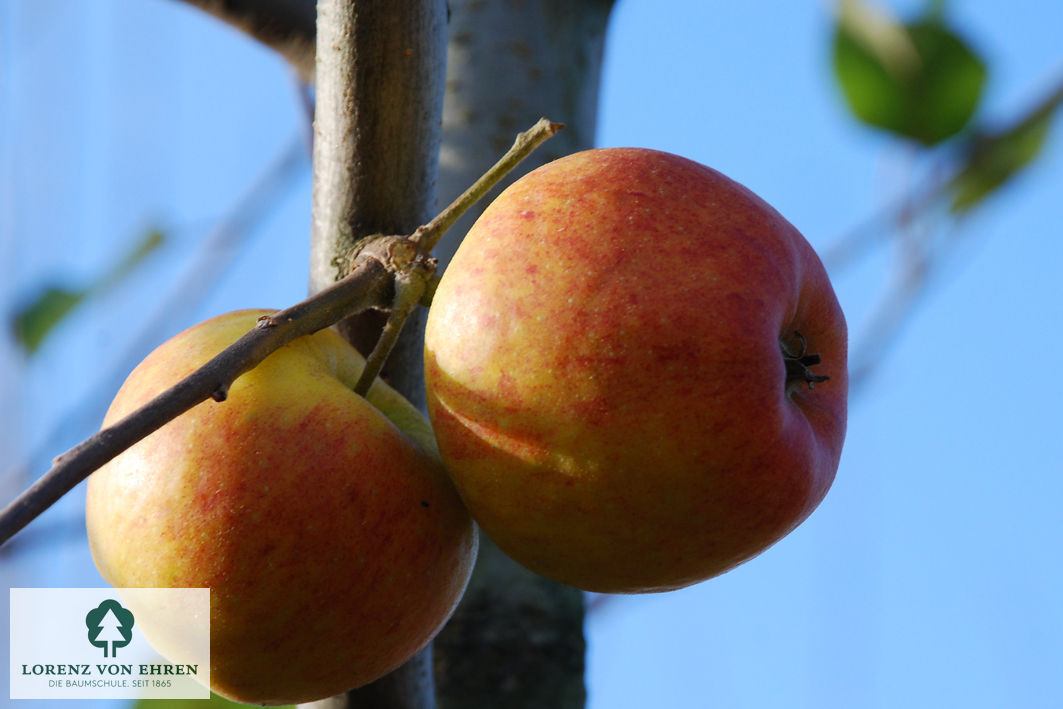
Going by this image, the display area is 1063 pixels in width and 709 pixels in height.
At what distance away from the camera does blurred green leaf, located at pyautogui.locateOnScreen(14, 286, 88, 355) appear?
1.15 metres

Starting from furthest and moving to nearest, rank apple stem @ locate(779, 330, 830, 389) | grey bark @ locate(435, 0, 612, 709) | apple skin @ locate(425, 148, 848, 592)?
grey bark @ locate(435, 0, 612, 709) → apple stem @ locate(779, 330, 830, 389) → apple skin @ locate(425, 148, 848, 592)

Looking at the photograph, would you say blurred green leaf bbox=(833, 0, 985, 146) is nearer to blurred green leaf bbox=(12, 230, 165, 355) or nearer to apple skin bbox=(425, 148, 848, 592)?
apple skin bbox=(425, 148, 848, 592)

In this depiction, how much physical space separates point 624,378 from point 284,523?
0.26m

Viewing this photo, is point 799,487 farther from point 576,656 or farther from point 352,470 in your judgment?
point 576,656

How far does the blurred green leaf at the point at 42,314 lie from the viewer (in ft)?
3.76

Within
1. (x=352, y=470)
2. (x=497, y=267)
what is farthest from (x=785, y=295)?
(x=352, y=470)

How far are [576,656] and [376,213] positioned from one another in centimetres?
60

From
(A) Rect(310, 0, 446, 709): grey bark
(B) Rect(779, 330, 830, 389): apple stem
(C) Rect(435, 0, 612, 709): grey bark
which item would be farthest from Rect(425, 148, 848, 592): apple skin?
(C) Rect(435, 0, 612, 709): grey bark

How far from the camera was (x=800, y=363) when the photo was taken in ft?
2.85

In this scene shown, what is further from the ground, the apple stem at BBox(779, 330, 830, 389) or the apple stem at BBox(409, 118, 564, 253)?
the apple stem at BBox(409, 118, 564, 253)

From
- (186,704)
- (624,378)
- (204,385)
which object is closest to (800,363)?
(624,378)

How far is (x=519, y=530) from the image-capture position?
0.81 m

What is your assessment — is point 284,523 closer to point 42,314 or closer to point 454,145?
point 42,314

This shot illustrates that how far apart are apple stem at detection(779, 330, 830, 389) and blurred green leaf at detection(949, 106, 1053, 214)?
322 mm
